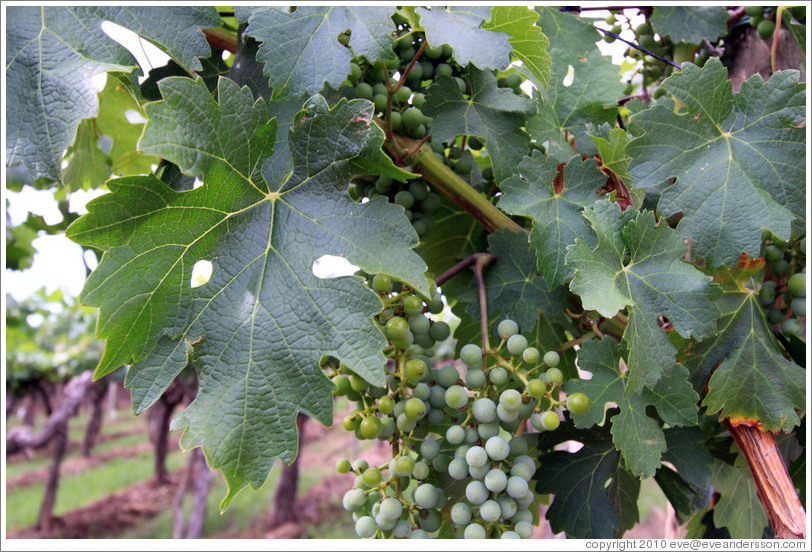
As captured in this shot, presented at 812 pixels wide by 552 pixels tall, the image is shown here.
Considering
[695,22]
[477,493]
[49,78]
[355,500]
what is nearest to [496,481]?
[477,493]

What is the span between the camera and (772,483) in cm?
102

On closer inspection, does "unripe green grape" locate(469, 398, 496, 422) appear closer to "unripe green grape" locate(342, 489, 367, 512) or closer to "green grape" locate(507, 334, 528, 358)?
"green grape" locate(507, 334, 528, 358)

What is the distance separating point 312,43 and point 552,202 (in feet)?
1.81

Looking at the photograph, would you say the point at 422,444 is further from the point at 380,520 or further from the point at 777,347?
the point at 777,347

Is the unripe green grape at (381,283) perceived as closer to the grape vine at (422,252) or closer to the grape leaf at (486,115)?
the grape vine at (422,252)

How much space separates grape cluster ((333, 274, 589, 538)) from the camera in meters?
0.95

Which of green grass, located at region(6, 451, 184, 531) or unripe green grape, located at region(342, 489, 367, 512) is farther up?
green grass, located at region(6, 451, 184, 531)

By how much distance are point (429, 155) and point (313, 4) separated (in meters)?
0.36

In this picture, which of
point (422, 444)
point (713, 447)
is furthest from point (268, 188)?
point (713, 447)

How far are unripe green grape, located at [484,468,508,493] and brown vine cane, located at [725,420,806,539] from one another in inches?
20.0

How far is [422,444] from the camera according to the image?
3.36 ft

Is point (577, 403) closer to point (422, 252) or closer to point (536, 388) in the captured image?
point (536, 388)

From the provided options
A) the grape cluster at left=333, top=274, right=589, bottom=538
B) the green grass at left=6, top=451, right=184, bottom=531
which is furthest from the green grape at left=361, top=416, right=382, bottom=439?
the green grass at left=6, top=451, right=184, bottom=531

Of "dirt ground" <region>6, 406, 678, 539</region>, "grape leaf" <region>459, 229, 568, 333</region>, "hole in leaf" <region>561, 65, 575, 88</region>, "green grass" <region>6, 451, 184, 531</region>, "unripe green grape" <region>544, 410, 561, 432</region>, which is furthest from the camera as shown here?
"green grass" <region>6, 451, 184, 531</region>
